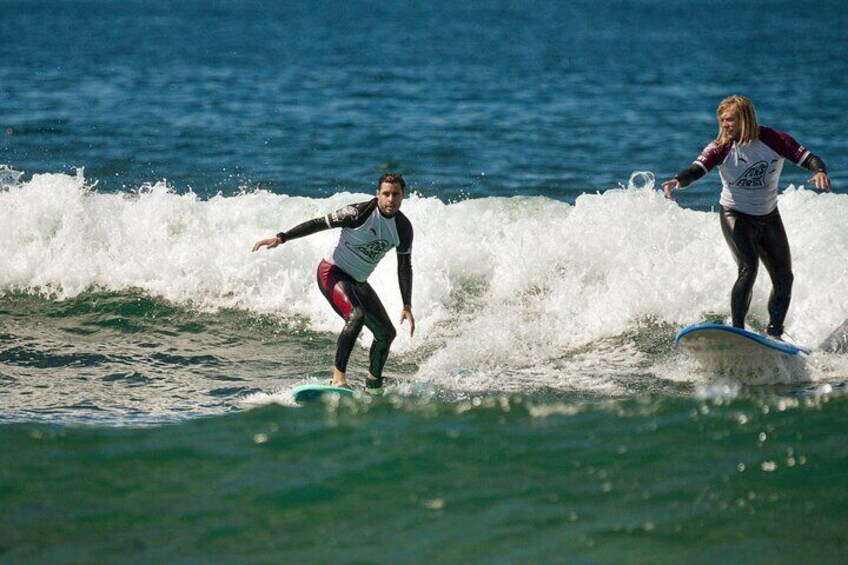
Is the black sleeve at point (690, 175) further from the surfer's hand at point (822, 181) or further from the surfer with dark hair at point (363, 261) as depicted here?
the surfer with dark hair at point (363, 261)

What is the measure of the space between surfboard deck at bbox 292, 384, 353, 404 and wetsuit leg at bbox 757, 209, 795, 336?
12.1 ft

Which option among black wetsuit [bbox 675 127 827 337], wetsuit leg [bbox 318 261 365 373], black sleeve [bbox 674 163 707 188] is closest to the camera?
wetsuit leg [bbox 318 261 365 373]

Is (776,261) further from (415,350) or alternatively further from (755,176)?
(415,350)

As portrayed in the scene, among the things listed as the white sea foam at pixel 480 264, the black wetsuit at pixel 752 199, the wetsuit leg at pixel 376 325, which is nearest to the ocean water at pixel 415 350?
the white sea foam at pixel 480 264

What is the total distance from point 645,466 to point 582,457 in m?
0.42

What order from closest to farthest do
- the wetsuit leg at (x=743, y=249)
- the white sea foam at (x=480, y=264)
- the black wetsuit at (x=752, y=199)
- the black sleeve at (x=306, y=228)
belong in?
the black sleeve at (x=306, y=228)
the black wetsuit at (x=752, y=199)
the wetsuit leg at (x=743, y=249)
the white sea foam at (x=480, y=264)

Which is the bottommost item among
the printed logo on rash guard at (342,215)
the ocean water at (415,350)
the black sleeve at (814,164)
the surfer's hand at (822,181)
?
the ocean water at (415,350)

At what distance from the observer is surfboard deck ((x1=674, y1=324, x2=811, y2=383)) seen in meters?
8.88

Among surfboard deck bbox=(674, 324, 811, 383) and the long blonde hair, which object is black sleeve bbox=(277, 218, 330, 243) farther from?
the long blonde hair

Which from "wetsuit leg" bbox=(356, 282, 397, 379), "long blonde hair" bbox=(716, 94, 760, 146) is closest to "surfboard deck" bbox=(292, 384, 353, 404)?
"wetsuit leg" bbox=(356, 282, 397, 379)

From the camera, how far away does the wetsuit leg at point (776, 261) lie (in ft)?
29.7

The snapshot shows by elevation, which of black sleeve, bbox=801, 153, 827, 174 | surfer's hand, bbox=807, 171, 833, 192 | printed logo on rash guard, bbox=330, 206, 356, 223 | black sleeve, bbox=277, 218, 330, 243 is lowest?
black sleeve, bbox=277, 218, 330, 243

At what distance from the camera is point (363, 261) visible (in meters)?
8.73

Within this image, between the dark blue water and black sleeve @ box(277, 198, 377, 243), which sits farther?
the dark blue water
